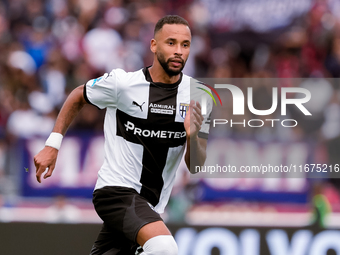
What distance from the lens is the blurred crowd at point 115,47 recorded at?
9109 millimetres

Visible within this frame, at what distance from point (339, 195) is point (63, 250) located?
3.51 metres

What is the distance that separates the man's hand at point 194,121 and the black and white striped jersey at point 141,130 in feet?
0.81

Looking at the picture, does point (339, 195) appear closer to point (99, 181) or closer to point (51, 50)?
point (99, 181)

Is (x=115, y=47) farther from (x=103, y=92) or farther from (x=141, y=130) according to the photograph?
(x=141, y=130)

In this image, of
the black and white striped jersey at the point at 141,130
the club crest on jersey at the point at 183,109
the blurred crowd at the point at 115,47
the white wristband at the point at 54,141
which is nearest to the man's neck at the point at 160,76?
the black and white striped jersey at the point at 141,130

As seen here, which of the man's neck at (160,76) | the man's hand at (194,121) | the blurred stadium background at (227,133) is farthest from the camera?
the blurred stadium background at (227,133)

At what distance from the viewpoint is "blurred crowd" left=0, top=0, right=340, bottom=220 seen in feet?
29.9

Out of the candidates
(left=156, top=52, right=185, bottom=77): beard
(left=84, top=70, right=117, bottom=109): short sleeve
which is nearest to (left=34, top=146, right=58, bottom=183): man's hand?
(left=84, top=70, right=117, bottom=109): short sleeve

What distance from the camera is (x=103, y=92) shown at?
482cm

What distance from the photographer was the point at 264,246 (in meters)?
6.65

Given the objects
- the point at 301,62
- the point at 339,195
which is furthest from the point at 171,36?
the point at 301,62

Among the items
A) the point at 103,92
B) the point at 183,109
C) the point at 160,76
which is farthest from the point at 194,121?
the point at 103,92

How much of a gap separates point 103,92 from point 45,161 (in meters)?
0.75

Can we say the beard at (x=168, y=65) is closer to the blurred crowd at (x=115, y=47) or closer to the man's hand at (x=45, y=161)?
the man's hand at (x=45, y=161)
